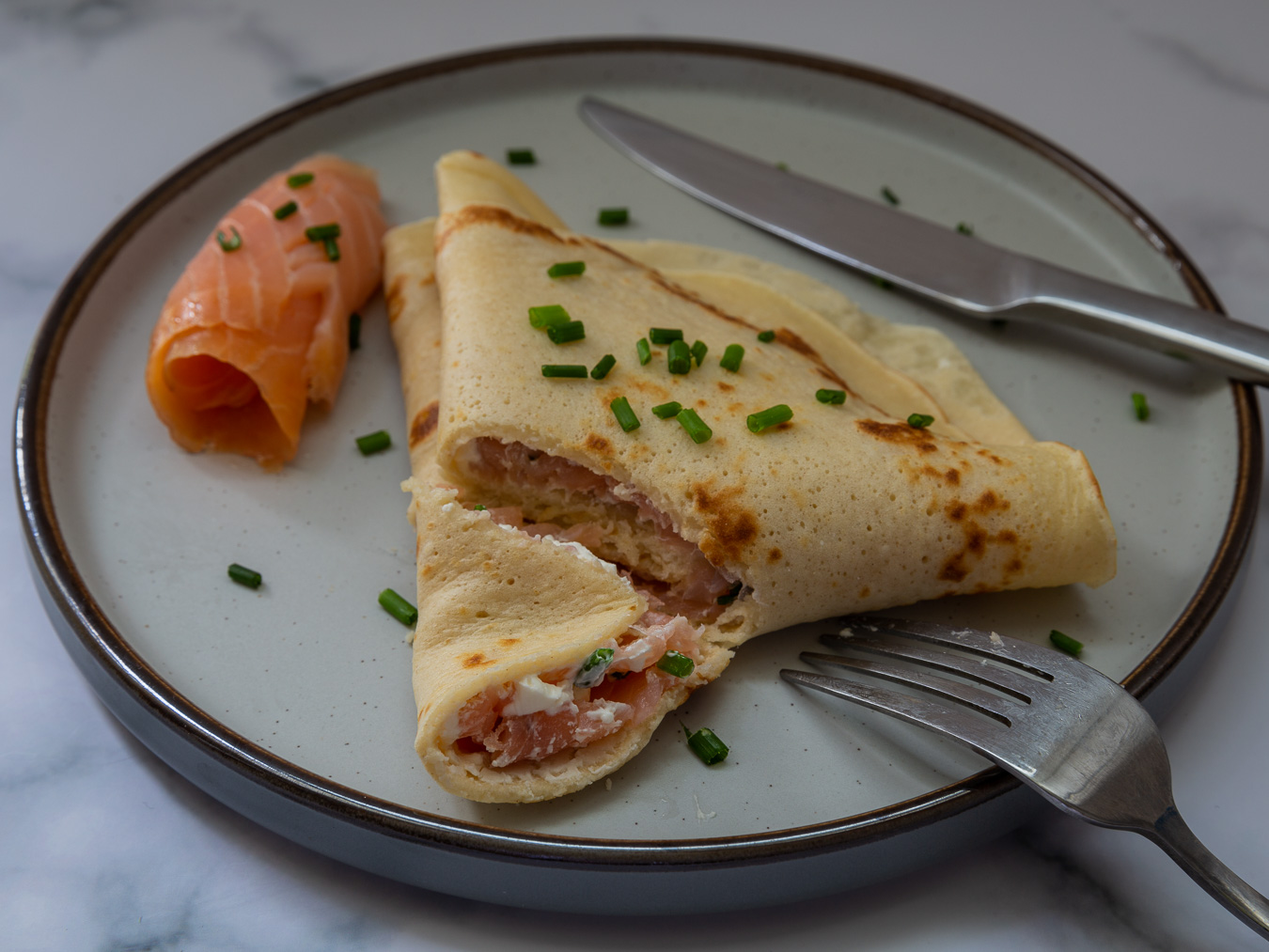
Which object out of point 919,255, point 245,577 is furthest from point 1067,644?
point 245,577

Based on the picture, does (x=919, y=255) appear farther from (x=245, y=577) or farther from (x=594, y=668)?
(x=245, y=577)

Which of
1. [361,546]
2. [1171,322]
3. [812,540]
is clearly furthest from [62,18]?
[1171,322]

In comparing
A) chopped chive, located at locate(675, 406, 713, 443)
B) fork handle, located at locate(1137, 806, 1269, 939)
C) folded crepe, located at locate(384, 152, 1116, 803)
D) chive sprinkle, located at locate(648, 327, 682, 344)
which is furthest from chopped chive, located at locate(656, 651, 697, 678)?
fork handle, located at locate(1137, 806, 1269, 939)

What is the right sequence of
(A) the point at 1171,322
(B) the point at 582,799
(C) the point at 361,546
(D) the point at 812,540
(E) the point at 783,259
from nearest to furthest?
(B) the point at 582,799
(D) the point at 812,540
(C) the point at 361,546
(A) the point at 1171,322
(E) the point at 783,259

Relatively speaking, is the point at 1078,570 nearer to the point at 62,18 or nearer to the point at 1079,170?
the point at 1079,170

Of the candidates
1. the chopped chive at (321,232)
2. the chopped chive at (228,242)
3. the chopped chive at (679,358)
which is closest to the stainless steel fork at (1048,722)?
the chopped chive at (679,358)

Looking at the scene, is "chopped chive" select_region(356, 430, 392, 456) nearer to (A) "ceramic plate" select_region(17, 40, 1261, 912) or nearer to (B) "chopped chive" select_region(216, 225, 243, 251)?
(A) "ceramic plate" select_region(17, 40, 1261, 912)
